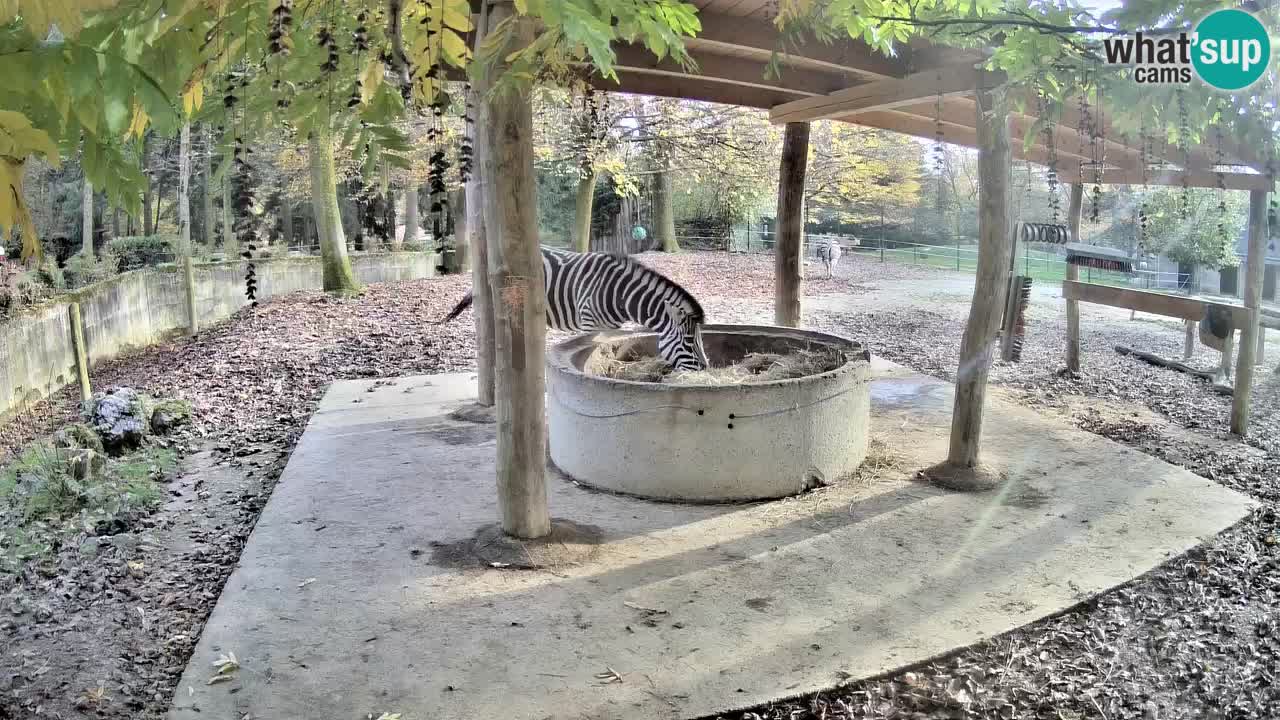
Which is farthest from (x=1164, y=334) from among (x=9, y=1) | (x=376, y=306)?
(x=9, y=1)

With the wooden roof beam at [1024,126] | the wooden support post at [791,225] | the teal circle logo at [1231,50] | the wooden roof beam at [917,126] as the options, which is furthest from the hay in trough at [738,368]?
the teal circle logo at [1231,50]

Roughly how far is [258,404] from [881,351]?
7.94 meters

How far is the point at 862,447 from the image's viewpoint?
651 centimetres

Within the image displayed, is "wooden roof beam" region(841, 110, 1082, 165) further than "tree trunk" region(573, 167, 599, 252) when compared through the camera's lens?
No

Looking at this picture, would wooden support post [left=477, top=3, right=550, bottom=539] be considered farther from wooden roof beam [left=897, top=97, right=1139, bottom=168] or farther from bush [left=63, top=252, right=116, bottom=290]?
bush [left=63, top=252, right=116, bottom=290]

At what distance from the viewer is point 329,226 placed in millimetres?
14617

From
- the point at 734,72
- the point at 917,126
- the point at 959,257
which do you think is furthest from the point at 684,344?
the point at 959,257

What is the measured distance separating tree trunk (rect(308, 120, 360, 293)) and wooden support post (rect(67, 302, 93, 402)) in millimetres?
4729

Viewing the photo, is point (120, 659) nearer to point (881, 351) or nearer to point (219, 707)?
point (219, 707)

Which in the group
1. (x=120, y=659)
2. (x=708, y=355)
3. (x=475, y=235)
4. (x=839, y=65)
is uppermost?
(x=839, y=65)

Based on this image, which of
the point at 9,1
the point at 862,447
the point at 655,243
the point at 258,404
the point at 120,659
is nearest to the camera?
the point at 9,1

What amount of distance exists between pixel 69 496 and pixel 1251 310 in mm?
9589

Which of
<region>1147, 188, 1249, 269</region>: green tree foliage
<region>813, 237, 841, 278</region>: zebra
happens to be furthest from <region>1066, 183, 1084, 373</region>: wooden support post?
<region>813, 237, 841, 278</region>: zebra

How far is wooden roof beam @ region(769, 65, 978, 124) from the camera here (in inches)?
233
